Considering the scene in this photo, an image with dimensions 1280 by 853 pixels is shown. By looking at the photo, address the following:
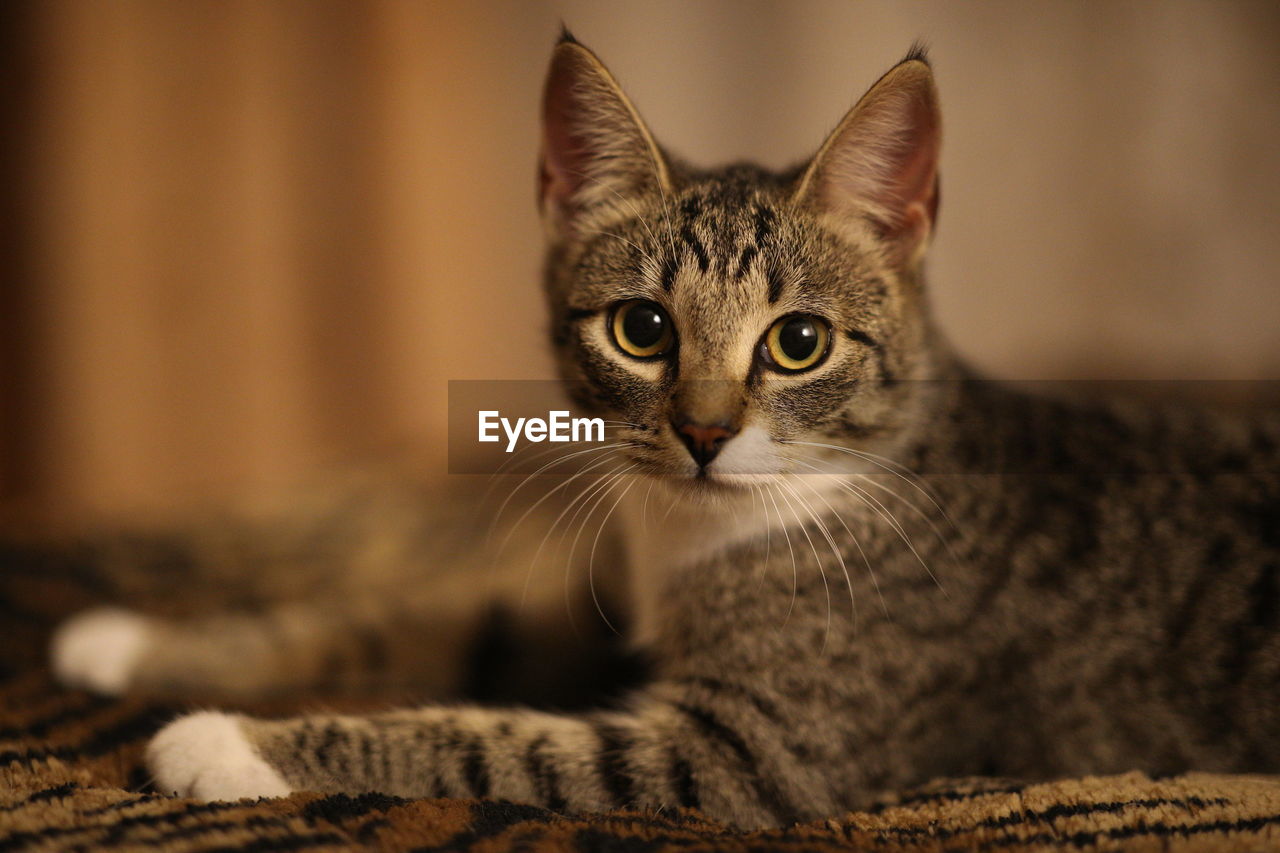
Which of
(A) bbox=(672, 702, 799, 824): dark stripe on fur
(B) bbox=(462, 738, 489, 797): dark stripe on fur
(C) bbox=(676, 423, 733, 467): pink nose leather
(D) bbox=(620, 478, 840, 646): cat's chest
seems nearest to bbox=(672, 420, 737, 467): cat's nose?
(C) bbox=(676, 423, 733, 467): pink nose leather

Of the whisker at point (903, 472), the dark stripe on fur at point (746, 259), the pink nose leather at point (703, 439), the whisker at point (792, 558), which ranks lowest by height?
the whisker at point (792, 558)

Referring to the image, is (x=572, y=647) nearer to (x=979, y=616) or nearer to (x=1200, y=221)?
(x=979, y=616)

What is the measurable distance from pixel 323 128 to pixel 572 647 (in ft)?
6.66

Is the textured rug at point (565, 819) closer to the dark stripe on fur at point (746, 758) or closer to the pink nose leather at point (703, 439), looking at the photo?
the dark stripe on fur at point (746, 758)

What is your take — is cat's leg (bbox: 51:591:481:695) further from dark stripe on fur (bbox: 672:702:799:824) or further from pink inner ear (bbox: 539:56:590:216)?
pink inner ear (bbox: 539:56:590:216)

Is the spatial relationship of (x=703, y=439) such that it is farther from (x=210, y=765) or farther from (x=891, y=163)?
(x=210, y=765)

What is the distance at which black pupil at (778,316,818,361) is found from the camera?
3.52ft

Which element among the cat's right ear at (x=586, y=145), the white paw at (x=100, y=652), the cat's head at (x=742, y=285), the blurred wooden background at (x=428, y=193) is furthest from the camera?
the blurred wooden background at (x=428, y=193)

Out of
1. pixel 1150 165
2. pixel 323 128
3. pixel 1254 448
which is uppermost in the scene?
pixel 323 128

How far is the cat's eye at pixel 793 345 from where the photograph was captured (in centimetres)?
107

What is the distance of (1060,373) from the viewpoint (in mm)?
2215

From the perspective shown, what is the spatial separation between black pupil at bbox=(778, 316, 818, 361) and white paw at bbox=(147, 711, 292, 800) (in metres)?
0.76

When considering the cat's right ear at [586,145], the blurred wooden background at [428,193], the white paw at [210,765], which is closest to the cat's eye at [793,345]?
the cat's right ear at [586,145]

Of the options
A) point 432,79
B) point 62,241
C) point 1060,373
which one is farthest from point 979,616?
point 62,241
